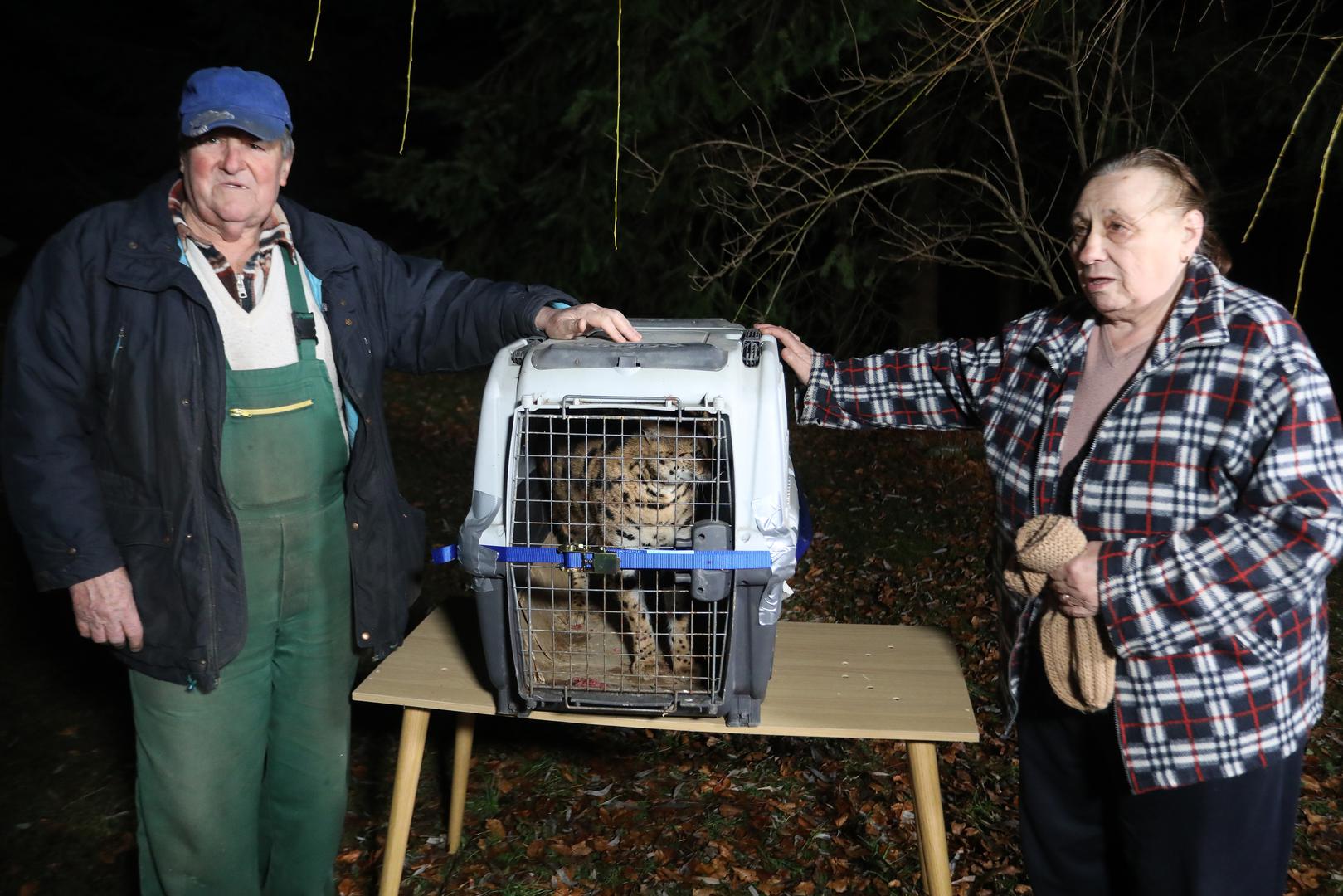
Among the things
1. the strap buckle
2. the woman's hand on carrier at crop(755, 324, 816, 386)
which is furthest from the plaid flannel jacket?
the strap buckle

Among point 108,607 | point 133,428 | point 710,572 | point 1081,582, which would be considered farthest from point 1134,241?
point 108,607

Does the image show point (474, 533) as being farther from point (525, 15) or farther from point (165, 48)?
point (165, 48)

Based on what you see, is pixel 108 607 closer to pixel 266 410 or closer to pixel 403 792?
pixel 266 410

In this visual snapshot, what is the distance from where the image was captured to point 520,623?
89.4 inches

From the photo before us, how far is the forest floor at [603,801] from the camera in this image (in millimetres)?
3184

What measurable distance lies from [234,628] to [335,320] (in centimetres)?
69

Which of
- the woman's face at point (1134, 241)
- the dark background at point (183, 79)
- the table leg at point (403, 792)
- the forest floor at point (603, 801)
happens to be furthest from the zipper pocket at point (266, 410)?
the dark background at point (183, 79)

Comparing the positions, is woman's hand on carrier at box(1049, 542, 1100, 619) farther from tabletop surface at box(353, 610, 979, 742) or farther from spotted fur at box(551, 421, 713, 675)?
spotted fur at box(551, 421, 713, 675)

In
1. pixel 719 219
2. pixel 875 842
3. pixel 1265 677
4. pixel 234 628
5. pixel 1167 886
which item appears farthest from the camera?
pixel 719 219

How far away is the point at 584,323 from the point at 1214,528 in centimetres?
130

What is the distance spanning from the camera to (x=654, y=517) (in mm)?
2393

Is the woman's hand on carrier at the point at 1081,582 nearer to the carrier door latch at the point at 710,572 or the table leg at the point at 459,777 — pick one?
the carrier door latch at the point at 710,572

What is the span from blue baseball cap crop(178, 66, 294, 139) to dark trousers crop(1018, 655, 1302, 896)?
6.17 ft

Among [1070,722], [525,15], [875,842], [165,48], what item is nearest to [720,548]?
[1070,722]
